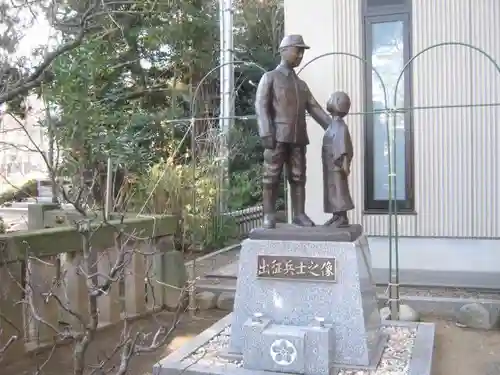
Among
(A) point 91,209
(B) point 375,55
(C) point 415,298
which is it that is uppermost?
(B) point 375,55

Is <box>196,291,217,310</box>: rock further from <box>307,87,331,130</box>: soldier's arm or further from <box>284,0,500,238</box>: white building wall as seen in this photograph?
<box>307,87,331,130</box>: soldier's arm

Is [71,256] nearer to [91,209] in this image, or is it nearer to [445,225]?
[91,209]

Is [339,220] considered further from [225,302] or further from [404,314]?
[225,302]

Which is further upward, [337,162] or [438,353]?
[337,162]

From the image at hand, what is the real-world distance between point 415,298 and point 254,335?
296 centimetres

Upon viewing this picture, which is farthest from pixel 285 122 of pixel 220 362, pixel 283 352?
pixel 220 362

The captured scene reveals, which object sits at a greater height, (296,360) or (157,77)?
(157,77)

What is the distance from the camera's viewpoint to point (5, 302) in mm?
4754

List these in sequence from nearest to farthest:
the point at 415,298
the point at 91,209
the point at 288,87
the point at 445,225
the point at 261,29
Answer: the point at 288,87 < the point at 91,209 < the point at 415,298 < the point at 445,225 < the point at 261,29

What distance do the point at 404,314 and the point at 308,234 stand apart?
2221 millimetres

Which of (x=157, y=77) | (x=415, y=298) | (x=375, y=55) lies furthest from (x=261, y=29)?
(x=415, y=298)

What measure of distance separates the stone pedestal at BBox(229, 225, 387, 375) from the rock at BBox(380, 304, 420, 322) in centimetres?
139

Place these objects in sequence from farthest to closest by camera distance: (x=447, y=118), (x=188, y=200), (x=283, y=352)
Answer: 1. (x=188, y=200)
2. (x=447, y=118)
3. (x=283, y=352)

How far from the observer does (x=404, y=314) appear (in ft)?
19.9
